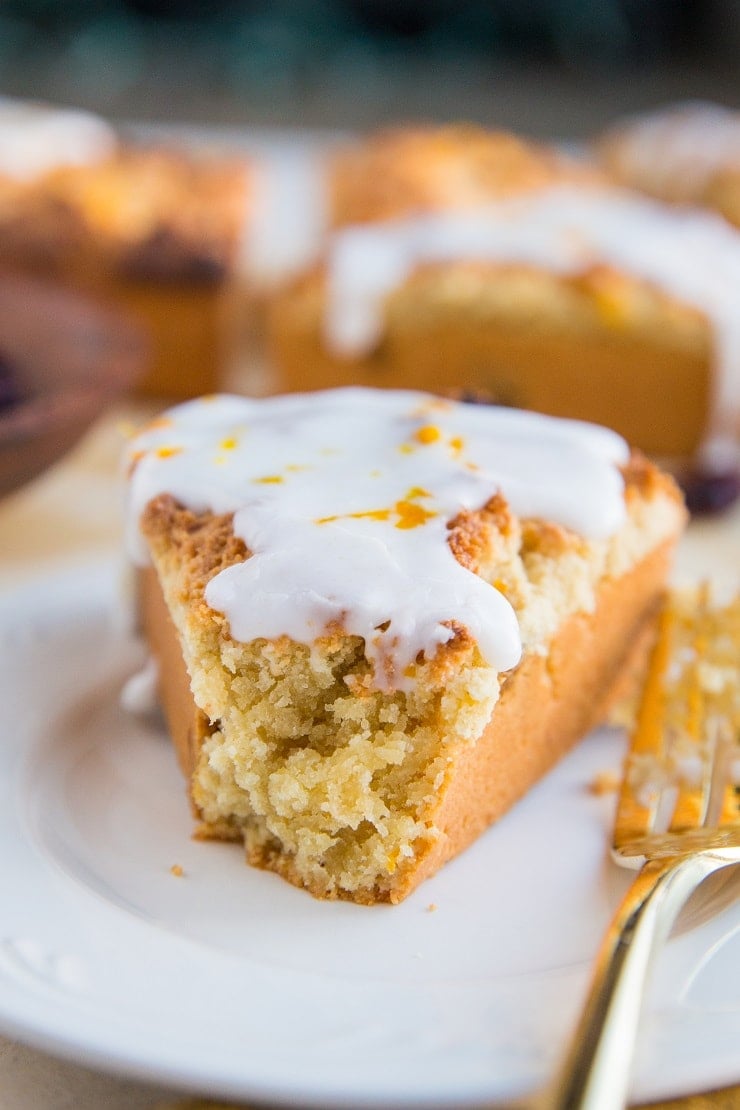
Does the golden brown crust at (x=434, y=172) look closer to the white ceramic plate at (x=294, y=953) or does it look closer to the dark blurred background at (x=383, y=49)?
the white ceramic plate at (x=294, y=953)

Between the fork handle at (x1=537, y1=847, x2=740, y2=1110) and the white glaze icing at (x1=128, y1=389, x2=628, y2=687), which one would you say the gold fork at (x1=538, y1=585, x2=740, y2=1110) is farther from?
the white glaze icing at (x1=128, y1=389, x2=628, y2=687)

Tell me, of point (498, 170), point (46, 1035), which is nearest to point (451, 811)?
point (46, 1035)

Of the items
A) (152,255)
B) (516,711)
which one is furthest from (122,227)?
(516,711)

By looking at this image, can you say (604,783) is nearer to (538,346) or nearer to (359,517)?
(359,517)

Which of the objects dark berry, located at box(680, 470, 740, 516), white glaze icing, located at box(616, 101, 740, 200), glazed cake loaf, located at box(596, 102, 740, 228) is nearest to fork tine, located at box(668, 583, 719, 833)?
dark berry, located at box(680, 470, 740, 516)

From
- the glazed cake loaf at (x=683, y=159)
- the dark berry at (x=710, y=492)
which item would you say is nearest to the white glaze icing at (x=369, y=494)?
the dark berry at (x=710, y=492)
